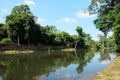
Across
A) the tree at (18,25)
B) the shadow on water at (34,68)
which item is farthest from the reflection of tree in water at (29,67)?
the tree at (18,25)

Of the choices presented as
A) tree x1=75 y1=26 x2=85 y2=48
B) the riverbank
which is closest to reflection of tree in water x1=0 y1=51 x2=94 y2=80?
the riverbank

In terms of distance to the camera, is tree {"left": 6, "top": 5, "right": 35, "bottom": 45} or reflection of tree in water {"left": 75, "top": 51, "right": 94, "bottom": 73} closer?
reflection of tree in water {"left": 75, "top": 51, "right": 94, "bottom": 73}

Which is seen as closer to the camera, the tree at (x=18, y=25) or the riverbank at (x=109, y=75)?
the riverbank at (x=109, y=75)

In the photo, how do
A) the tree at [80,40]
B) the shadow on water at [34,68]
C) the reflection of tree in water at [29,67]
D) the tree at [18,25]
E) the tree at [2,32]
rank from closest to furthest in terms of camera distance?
the shadow on water at [34,68]
the reflection of tree in water at [29,67]
the tree at [18,25]
the tree at [2,32]
the tree at [80,40]

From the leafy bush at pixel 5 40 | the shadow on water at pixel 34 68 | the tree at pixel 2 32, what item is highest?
the tree at pixel 2 32

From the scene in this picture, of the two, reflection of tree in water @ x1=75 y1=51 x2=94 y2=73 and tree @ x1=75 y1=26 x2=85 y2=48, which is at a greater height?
tree @ x1=75 y1=26 x2=85 y2=48

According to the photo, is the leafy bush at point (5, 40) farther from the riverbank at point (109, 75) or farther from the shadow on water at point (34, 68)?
the riverbank at point (109, 75)

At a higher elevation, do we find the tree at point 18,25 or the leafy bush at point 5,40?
the tree at point 18,25

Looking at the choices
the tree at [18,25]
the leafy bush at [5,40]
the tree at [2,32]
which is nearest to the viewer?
the leafy bush at [5,40]

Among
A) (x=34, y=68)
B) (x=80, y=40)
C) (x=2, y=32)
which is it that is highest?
(x=2, y=32)

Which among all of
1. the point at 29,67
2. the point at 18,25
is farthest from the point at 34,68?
the point at 18,25

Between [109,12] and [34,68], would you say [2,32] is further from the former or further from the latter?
[34,68]

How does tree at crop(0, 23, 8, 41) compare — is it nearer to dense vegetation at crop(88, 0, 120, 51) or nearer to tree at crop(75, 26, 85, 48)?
dense vegetation at crop(88, 0, 120, 51)

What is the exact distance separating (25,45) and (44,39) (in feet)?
43.0
